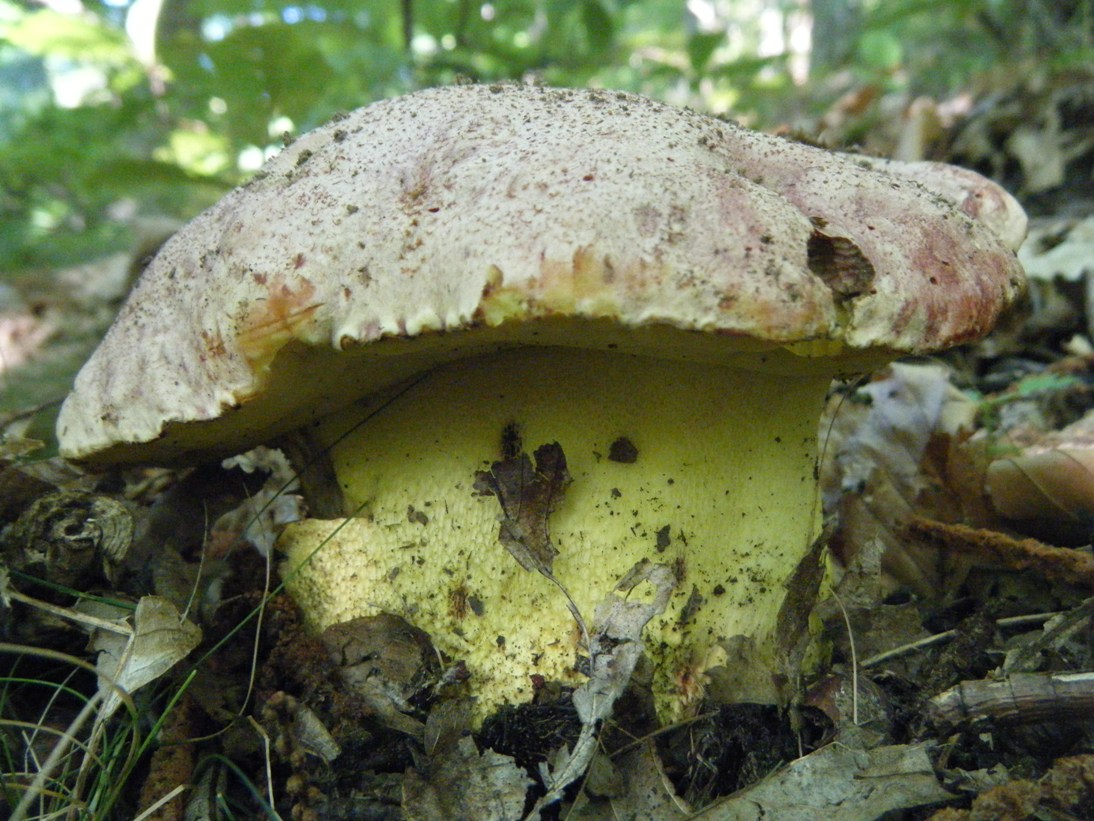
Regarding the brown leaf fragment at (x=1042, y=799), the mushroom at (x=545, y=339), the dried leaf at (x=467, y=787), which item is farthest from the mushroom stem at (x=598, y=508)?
the brown leaf fragment at (x=1042, y=799)

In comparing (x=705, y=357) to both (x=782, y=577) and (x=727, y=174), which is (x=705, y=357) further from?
(x=782, y=577)

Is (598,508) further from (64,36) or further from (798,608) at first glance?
(64,36)

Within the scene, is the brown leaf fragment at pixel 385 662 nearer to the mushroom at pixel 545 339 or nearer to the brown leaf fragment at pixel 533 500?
the mushroom at pixel 545 339

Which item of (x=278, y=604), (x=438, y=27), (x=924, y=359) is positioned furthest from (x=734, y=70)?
(x=278, y=604)

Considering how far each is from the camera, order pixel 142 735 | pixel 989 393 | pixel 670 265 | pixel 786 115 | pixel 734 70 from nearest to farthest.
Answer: pixel 670 265 < pixel 142 735 < pixel 989 393 < pixel 734 70 < pixel 786 115

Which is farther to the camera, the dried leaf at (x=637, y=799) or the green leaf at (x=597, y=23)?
the green leaf at (x=597, y=23)

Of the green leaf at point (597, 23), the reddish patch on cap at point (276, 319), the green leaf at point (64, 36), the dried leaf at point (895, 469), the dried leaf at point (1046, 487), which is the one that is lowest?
the dried leaf at point (895, 469)

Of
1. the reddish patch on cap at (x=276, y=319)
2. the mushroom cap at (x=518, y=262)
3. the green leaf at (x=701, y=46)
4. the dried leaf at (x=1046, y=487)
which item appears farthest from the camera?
the green leaf at (x=701, y=46)

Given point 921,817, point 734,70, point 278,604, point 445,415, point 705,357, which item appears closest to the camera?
point 921,817
